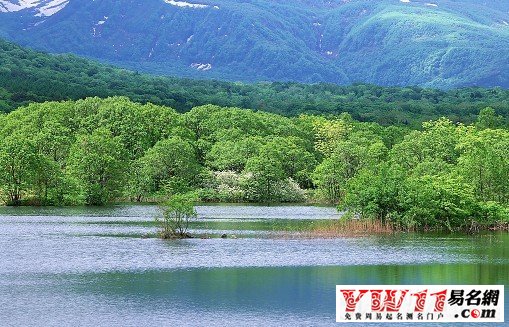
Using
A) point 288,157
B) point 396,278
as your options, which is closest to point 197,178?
point 288,157

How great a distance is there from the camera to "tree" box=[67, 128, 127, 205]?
10481 cm

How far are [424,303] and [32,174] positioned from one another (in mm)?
71410

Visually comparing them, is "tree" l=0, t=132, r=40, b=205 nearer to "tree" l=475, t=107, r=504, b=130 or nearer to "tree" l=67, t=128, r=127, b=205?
"tree" l=67, t=128, r=127, b=205

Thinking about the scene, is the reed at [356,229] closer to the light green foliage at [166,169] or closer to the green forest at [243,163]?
the green forest at [243,163]

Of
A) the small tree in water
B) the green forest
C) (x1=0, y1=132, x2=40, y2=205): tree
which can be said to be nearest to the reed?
the green forest

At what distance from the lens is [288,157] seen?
130 m

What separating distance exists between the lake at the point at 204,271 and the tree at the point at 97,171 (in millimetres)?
26387

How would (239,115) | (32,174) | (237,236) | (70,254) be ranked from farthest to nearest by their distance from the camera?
(239,115), (32,174), (237,236), (70,254)

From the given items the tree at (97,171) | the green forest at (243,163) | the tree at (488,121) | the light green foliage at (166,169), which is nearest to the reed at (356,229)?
the green forest at (243,163)

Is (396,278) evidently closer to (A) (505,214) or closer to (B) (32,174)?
(A) (505,214)

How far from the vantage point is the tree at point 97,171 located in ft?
344

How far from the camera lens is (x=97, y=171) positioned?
105875 millimetres

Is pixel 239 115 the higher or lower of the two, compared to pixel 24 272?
higher

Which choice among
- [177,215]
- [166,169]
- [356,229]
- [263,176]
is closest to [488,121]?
[263,176]
